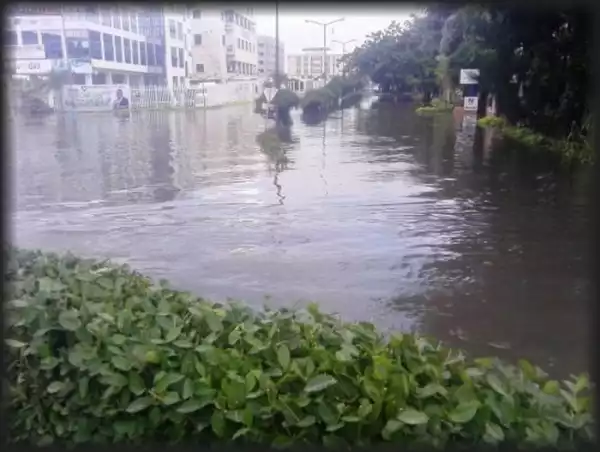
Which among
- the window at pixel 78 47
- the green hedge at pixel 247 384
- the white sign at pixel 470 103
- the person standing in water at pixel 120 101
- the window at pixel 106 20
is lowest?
the green hedge at pixel 247 384

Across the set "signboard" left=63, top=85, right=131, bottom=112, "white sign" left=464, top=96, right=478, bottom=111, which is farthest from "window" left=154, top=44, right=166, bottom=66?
"white sign" left=464, top=96, right=478, bottom=111

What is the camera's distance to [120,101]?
2811 millimetres

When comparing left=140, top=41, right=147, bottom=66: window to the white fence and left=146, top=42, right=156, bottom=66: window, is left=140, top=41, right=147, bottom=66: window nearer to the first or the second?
left=146, top=42, right=156, bottom=66: window

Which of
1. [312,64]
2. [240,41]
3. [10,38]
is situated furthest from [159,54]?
[10,38]

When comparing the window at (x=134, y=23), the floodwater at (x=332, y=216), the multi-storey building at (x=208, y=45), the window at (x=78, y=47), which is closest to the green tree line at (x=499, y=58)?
the floodwater at (x=332, y=216)

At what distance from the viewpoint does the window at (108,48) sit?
6.34 ft

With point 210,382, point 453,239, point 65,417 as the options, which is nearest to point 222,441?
point 210,382

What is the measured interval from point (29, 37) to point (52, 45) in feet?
1.06

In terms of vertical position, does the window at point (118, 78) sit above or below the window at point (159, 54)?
below

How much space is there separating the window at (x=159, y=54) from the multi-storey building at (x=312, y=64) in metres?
0.46

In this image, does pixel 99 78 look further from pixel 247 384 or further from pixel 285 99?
pixel 247 384

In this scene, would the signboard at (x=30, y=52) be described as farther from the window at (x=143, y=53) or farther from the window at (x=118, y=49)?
the window at (x=143, y=53)

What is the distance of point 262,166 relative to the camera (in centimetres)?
477

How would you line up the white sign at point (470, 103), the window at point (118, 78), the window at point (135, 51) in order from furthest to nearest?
the white sign at point (470, 103) < the window at point (118, 78) < the window at point (135, 51)
